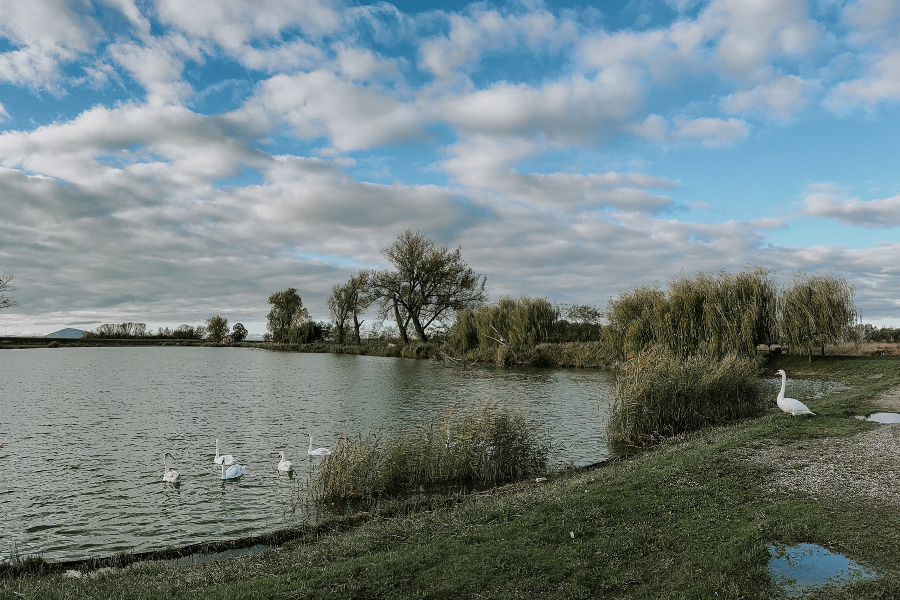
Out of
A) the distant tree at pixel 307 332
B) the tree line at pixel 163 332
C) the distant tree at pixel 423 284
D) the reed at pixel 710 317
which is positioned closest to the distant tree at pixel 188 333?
the tree line at pixel 163 332

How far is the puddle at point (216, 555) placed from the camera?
7762 mm

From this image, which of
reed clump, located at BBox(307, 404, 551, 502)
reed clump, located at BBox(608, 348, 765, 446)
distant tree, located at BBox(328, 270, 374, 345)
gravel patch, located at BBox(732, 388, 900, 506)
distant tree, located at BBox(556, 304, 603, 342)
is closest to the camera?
gravel patch, located at BBox(732, 388, 900, 506)

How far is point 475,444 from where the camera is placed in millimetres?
Answer: 12562

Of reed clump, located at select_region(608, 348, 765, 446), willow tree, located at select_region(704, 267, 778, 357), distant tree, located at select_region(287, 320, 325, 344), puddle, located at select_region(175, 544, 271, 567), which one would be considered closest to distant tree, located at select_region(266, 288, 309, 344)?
distant tree, located at select_region(287, 320, 325, 344)

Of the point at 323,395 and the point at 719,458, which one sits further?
the point at 323,395

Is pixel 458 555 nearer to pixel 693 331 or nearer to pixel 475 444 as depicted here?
pixel 475 444

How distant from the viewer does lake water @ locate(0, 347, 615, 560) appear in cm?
961

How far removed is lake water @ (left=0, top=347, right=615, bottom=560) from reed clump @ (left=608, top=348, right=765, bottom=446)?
1.22 meters

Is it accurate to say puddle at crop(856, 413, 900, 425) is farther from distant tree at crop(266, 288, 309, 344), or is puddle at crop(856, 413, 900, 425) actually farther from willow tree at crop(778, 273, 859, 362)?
distant tree at crop(266, 288, 309, 344)

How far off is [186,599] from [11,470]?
11089 millimetres

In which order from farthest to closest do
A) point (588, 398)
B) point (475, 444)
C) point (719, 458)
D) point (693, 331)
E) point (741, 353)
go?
point (693, 331)
point (741, 353)
point (588, 398)
point (475, 444)
point (719, 458)

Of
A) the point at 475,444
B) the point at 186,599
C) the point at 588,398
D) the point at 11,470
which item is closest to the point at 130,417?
the point at 11,470

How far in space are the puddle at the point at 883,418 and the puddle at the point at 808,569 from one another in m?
10.9

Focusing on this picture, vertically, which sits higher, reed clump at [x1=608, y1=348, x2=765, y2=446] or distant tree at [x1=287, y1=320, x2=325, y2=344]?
distant tree at [x1=287, y1=320, x2=325, y2=344]
